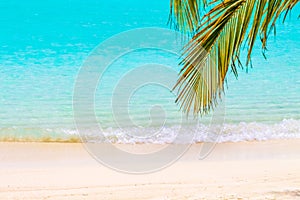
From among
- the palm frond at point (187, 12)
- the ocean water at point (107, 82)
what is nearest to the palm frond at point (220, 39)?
the palm frond at point (187, 12)

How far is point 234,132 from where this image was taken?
909 centimetres

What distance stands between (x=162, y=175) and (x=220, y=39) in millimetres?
3028

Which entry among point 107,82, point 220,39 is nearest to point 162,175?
point 220,39

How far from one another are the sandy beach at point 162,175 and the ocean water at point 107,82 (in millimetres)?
944

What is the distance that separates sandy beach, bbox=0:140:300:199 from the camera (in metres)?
5.13

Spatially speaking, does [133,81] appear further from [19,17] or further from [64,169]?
[19,17]

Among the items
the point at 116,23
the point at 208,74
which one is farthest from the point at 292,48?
the point at 208,74

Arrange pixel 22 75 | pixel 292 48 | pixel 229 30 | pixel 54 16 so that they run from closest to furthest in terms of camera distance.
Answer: pixel 229 30 → pixel 22 75 → pixel 292 48 → pixel 54 16

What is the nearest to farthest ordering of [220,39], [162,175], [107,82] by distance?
[220,39]
[162,175]
[107,82]

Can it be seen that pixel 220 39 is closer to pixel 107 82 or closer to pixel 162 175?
pixel 162 175

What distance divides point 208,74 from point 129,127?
5.87 m

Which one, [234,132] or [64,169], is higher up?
[64,169]

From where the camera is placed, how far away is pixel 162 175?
6.21m

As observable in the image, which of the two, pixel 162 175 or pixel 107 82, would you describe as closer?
pixel 162 175
